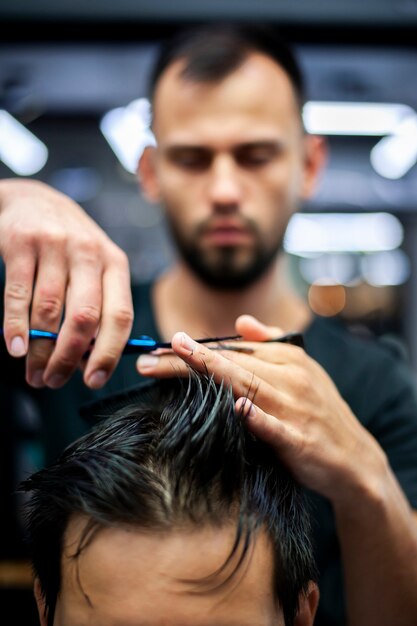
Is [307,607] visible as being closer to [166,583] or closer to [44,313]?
[166,583]

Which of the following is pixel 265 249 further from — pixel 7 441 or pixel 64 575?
pixel 7 441

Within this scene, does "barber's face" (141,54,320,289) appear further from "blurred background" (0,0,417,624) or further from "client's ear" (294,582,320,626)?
"client's ear" (294,582,320,626)

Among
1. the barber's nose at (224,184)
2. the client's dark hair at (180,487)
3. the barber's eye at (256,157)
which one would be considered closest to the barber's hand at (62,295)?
the client's dark hair at (180,487)

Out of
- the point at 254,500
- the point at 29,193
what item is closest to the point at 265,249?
the point at 29,193

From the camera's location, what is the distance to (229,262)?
158cm

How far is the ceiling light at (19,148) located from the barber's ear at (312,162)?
244 centimetres

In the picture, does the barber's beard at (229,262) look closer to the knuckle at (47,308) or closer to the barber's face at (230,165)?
the barber's face at (230,165)

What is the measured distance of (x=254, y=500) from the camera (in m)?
0.77

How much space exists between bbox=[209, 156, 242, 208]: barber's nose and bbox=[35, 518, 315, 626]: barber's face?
3.11 ft

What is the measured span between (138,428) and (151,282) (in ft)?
3.83

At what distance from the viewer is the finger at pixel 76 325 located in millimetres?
807

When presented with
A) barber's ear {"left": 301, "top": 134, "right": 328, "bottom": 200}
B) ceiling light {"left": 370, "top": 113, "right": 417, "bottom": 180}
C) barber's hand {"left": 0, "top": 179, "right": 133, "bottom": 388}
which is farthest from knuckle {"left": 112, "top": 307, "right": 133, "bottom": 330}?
ceiling light {"left": 370, "top": 113, "right": 417, "bottom": 180}

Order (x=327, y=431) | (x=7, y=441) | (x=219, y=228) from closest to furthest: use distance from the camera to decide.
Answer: (x=327, y=431), (x=219, y=228), (x=7, y=441)

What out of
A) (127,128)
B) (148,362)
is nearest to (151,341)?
(148,362)
